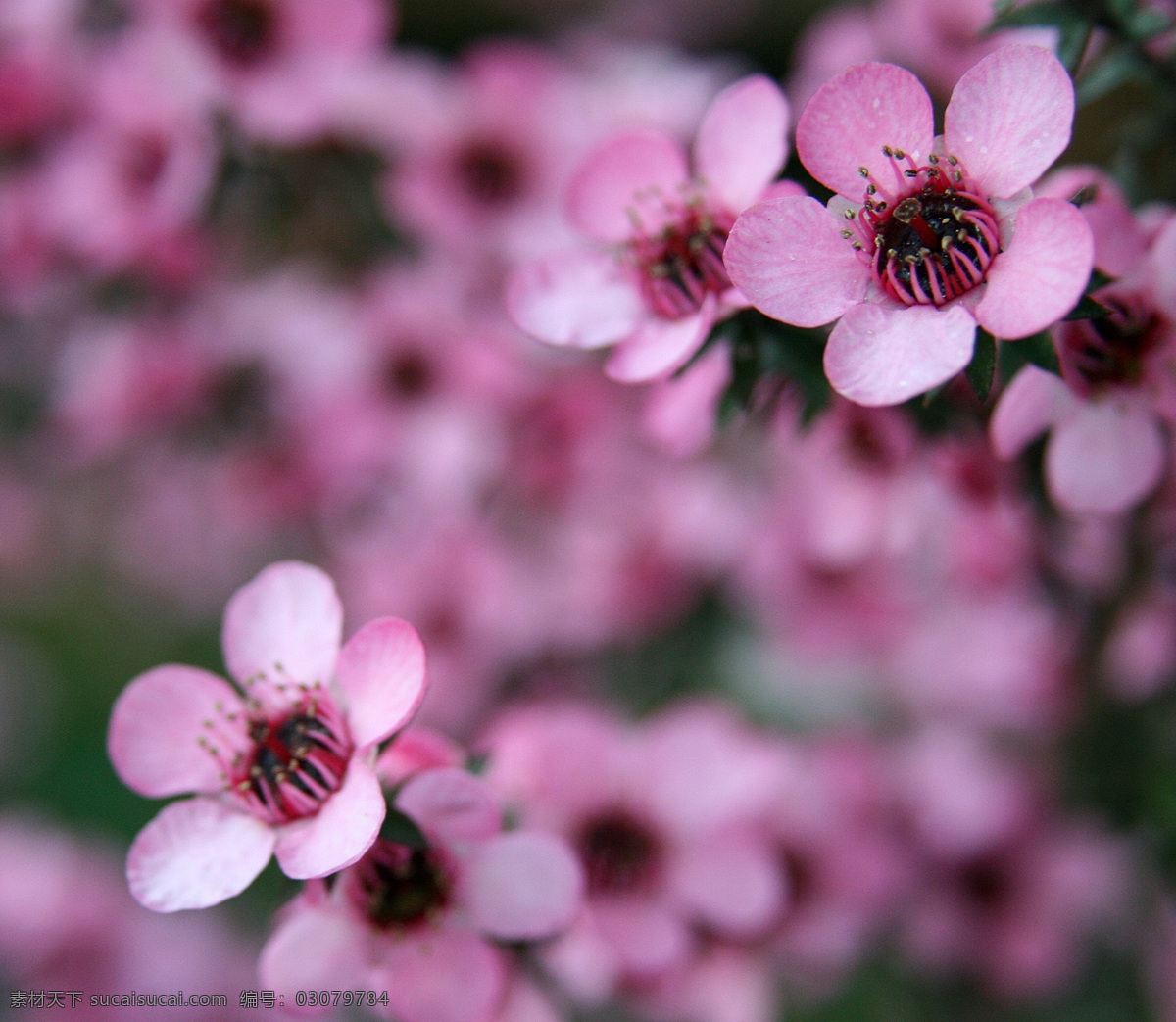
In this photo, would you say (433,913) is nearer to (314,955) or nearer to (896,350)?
(314,955)

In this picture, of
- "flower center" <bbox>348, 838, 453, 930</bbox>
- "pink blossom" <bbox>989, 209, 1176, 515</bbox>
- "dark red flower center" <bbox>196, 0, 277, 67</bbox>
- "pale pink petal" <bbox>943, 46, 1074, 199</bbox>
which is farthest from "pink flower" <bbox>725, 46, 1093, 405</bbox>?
"dark red flower center" <bbox>196, 0, 277, 67</bbox>

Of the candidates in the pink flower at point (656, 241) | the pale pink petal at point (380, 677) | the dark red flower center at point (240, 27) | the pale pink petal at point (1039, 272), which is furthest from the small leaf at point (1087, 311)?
the dark red flower center at point (240, 27)

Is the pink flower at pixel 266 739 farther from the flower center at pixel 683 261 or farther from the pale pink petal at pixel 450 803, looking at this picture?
the flower center at pixel 683 261

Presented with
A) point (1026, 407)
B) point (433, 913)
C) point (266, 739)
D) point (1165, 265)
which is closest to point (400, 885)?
point (433, 913)

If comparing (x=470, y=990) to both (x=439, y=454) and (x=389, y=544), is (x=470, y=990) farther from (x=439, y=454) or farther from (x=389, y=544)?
(x=389, y=544)

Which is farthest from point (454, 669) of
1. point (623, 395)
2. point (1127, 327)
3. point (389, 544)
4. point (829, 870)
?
point (1127, 327)
